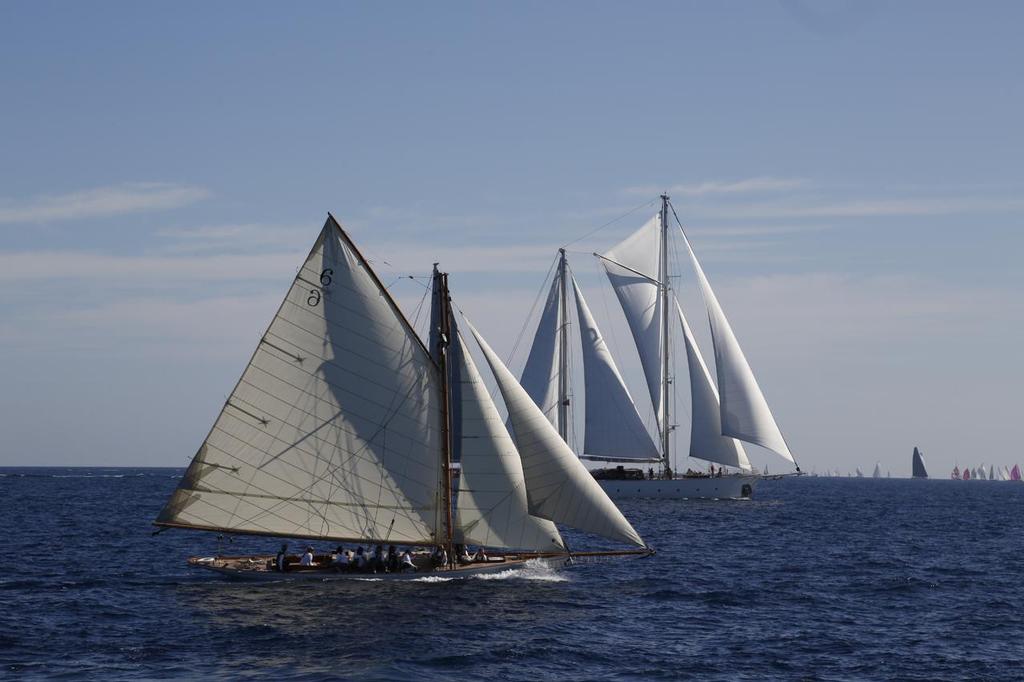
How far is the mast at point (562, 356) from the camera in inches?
Result: 4616

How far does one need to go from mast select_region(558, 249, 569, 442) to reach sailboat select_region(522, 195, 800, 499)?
9 cm

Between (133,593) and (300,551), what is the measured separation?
2386 centimetres

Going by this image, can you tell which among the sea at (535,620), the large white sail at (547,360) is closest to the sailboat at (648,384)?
the large white sail at (547,360)

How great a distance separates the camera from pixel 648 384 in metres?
128

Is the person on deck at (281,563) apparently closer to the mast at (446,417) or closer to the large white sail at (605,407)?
the mast at (446,417)

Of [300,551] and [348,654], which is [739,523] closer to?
[300,551]

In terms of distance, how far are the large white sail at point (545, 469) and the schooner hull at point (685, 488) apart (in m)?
73.7

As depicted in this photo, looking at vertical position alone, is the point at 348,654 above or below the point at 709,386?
below

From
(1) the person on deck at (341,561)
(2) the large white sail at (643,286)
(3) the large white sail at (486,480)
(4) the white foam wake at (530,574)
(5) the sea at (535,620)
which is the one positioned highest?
(2) the large white sail at (643,286)

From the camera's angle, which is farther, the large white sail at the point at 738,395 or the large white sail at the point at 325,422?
the large white sail at the point at 738,395

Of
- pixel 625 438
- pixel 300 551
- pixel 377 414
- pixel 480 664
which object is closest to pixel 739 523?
pixel 625 438

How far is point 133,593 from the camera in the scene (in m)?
54.7

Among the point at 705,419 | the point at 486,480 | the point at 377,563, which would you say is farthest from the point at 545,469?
the point at 705,419

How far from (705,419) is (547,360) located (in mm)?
17566
